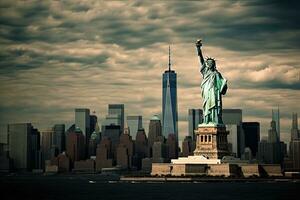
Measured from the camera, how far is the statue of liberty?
520 feet

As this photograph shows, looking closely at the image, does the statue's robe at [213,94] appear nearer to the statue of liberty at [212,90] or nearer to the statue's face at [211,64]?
the statue of liberty at [212,90]

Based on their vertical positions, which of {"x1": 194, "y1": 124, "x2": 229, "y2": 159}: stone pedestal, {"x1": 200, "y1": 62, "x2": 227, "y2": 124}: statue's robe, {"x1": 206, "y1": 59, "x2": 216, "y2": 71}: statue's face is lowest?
{"x1": 194, "y1": 124, "x2": 229, "y2": 159}: stone pedestal

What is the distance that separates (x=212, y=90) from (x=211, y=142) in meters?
9.16

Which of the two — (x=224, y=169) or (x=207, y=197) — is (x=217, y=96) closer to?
(x=224, y=169)

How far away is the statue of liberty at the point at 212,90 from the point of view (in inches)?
6240

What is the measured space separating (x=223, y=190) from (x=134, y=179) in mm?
46666

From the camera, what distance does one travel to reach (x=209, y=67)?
15800 centimetres

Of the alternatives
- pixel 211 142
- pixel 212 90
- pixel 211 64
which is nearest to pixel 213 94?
pixel 212 90

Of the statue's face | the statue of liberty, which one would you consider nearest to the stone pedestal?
the statue of liberty

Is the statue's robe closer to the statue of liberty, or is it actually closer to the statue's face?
the statue of liberty

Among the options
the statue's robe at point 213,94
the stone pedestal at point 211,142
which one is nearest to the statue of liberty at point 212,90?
the statue's robe at point 213,94

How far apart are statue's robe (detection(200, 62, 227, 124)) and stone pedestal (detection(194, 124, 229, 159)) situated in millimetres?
1881

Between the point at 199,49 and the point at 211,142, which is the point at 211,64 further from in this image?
the point at 211,142

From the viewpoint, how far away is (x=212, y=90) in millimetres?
159500
